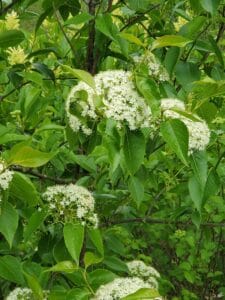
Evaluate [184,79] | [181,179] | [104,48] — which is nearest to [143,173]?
[184,79]

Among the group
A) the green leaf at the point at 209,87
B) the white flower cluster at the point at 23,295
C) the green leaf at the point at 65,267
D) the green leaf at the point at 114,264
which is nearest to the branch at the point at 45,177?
the green leaf at the point at 114,264

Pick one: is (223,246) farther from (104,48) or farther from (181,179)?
(104,48)

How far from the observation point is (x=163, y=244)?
402cm

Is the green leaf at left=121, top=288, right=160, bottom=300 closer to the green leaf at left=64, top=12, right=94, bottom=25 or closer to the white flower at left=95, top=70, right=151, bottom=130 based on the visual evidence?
the white flower at left=95, top=70, right=151, bottom=130

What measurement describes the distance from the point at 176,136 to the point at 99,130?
0.18m

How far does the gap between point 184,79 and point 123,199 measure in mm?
695

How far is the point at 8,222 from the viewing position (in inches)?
56.4

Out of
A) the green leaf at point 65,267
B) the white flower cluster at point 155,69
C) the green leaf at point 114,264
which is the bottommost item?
the green leaf at point 114,264

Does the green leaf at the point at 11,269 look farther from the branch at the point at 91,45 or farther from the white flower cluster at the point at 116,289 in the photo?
the branch at the point at 91,45

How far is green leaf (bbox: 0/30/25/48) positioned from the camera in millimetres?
1728

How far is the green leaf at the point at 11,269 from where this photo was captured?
1.73 metres

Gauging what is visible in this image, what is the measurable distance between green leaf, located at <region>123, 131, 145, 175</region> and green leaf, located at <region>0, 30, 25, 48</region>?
0.60 metres

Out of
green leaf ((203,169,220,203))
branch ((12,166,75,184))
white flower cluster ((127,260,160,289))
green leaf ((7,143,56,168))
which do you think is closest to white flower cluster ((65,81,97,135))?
green leaf ((7,143,56,168))

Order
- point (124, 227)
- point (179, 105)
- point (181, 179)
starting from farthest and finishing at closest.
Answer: point (124, 227)
point (181, 179)
point (179, 105)
